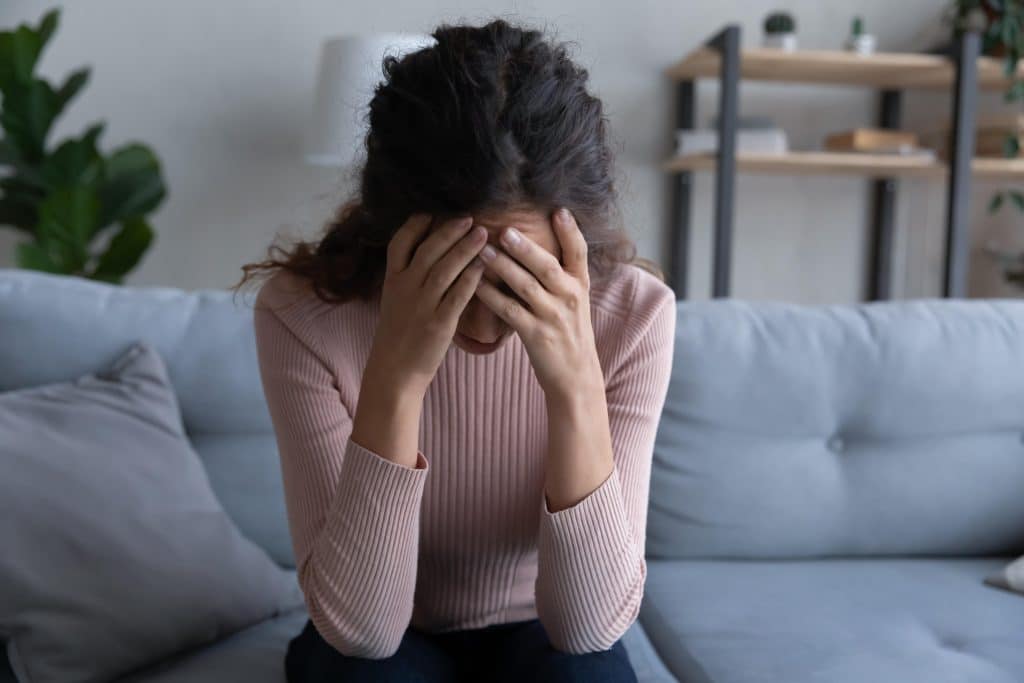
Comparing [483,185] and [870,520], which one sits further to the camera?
[870,520]

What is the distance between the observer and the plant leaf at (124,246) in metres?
2.18

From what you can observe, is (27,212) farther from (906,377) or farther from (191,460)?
(906,377)

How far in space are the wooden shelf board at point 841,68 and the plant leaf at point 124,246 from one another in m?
1.40

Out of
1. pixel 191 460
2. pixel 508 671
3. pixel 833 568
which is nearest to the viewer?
pixel 508 671

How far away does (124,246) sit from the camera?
7.15 feet

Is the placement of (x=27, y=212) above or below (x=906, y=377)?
above

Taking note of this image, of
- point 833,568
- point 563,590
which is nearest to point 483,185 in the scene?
point 563,590

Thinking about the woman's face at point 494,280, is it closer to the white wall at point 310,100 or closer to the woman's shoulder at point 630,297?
the woman's shoulder at point 630,297

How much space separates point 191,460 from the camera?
48.7 inches

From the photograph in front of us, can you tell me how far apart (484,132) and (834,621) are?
778 millimetres

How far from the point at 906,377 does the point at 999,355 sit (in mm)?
157

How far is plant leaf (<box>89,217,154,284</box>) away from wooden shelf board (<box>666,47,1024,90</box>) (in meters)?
1.40

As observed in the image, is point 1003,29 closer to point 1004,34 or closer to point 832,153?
point 1004,34

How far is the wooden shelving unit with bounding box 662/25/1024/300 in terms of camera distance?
91.6 inches
